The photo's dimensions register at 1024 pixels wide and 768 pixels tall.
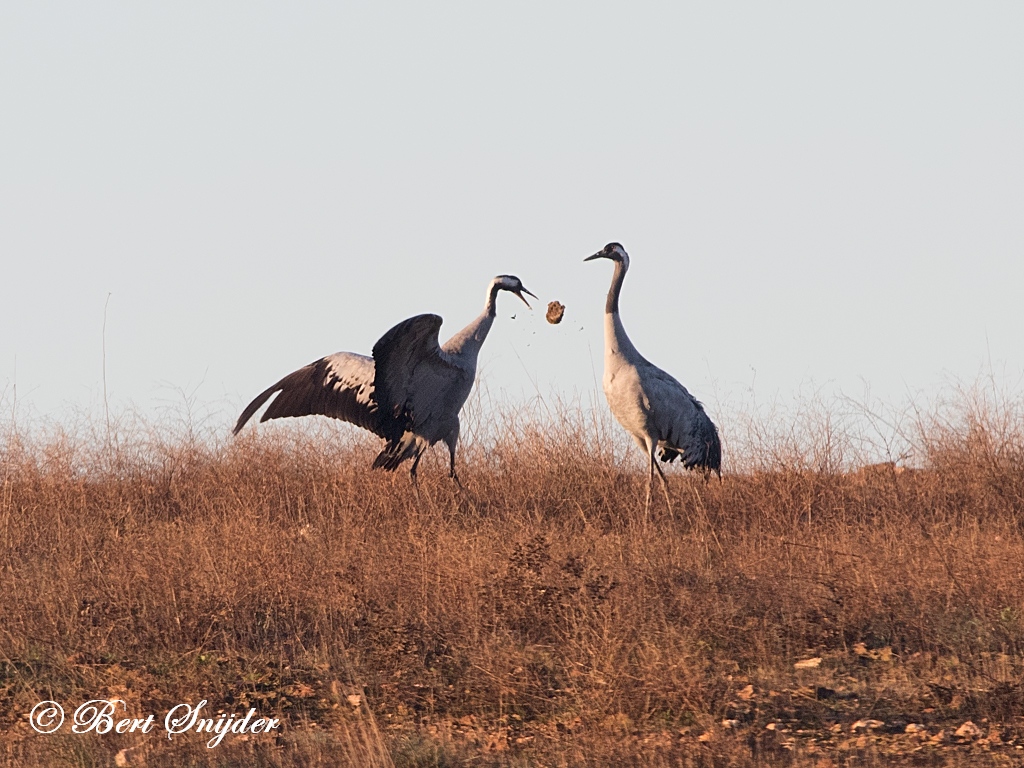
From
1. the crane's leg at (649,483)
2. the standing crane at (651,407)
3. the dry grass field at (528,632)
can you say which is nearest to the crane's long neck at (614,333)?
the standing crane at (651,407)

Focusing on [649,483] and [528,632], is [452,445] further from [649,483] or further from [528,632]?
[528,632]

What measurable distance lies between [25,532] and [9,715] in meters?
3.55

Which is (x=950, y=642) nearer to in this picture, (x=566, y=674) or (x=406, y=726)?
(x=566, y=674)

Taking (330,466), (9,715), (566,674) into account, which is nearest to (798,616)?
(566,674)

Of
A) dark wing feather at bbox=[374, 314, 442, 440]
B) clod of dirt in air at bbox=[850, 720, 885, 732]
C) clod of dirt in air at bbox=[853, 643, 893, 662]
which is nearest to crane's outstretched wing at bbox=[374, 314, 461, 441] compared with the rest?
dark wing feather at bbox=[374, 314, 442, 440]

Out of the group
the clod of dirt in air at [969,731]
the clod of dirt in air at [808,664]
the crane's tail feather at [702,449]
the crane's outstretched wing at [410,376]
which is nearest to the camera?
the clod of dirt in air at [969,731]

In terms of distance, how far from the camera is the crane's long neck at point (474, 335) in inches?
402

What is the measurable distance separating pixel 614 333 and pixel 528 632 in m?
4.41

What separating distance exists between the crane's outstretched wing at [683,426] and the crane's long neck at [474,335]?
135cm

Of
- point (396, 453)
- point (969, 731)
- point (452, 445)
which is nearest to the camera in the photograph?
point (969, 731)

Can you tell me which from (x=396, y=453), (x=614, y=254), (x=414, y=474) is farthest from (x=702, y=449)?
(x=396, y=453)

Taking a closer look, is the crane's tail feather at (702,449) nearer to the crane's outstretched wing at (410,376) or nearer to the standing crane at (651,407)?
the standing crane at (651,407)

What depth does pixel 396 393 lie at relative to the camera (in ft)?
32.7

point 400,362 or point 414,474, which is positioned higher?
point 400,362
